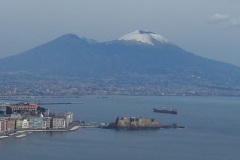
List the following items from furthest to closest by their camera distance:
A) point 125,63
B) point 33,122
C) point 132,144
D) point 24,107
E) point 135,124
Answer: point 125,63
point 24,107
point 135,124
point 33,122
point 132,144

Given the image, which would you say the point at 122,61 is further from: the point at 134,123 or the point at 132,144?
the point at 132,144

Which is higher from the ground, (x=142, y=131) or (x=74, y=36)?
(x=74, y=36)

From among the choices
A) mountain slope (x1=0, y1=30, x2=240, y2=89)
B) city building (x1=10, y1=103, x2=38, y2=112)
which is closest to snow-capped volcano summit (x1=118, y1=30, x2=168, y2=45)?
mountain slope (x1=0, y1=30, x2=240, y2=89)

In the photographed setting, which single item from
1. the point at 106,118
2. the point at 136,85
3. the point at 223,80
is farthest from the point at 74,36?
the point at 106,118

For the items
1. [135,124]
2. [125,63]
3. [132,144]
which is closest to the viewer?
[132,144]

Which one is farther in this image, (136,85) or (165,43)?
(165,43)

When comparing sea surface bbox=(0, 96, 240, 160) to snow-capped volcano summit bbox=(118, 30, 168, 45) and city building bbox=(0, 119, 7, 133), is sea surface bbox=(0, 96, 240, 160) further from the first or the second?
snow-capped volcano summit bbox=(118, 30, 168, 45)

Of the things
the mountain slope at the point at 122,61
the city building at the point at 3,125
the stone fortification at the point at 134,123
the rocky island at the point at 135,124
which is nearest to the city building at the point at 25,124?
the city building at the point at 3,125

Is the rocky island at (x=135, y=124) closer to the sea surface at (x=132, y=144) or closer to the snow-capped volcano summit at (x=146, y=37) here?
the sea surface at (x=132, y=144)

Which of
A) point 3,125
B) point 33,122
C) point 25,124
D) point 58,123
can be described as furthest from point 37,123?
point 3,125

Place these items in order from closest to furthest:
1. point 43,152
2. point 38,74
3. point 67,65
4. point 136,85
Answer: point 43,152 < point 136,85 < point 38,74 < point 67,65

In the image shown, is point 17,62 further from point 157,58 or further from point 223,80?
point 223,80
